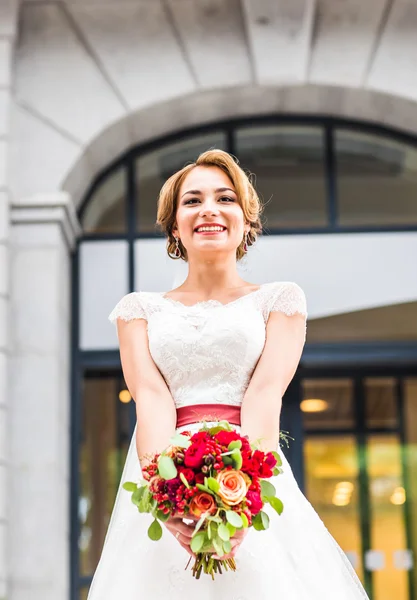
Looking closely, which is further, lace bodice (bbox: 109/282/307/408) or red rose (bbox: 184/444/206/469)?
lace bodice (bbox: 109/282/307/408)

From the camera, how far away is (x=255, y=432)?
3.36 meters

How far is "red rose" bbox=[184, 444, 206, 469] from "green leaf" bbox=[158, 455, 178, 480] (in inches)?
1.7

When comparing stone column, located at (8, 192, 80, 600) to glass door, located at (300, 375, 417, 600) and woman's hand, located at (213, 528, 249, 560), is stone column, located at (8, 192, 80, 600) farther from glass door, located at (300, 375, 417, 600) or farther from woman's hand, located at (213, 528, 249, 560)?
woman's hand, located at (213, 528, 249, 560)

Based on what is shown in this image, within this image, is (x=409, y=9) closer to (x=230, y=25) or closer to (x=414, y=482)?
(x=230, y=25)

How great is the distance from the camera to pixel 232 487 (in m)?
2.86

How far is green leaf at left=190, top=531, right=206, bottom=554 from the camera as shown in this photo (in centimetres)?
283

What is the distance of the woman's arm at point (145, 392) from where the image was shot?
3363 mm

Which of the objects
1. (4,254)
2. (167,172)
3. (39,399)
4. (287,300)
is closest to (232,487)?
(287,300)

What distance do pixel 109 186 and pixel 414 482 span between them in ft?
12.9

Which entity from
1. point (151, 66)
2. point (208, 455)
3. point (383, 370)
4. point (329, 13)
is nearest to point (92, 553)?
point (383, 370)

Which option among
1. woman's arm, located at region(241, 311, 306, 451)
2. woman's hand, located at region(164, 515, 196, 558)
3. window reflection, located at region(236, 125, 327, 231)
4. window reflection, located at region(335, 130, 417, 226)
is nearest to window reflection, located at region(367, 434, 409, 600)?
window reflection, located at region(335, 130, 417, 226)

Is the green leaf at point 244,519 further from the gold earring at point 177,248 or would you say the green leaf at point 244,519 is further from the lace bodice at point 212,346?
the gold earring at point 177,248

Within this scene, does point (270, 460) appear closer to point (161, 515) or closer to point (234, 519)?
point (234, 519)

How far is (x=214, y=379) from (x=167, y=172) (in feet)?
18.6
